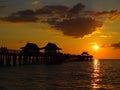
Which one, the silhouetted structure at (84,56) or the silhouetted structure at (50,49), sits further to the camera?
the silhouetted structure at (84,56)

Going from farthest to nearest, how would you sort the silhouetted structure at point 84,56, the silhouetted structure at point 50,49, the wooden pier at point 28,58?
the silhouetted structure at point 84,56
the silhouetted structure at point 50,49
the wooden pier at point 28,58

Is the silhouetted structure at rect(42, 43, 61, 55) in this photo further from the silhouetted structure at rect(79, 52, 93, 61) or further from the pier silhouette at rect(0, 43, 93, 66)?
the silhouetted structure at rect(79, 52, 93, 61)

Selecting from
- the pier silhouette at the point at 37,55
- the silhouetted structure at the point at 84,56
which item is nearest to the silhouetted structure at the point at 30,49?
the pier silhouette at the point at 37,55

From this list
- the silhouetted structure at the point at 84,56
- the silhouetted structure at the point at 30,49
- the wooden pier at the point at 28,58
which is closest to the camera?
the wooden pier at the point at 28,58

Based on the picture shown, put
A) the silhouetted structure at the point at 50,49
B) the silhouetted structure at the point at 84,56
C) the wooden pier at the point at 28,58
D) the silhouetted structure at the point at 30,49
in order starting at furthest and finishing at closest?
the silhouetted structure at the point at 84,56 < the silhouetted structure at the point at 50,49 < the silhouetted structure at the point at 30,49 < the wooden pier at the point at 28,58

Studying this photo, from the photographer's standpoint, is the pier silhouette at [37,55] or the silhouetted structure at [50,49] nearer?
the pier silhouette at [37,55]

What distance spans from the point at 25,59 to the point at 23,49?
3229 mm

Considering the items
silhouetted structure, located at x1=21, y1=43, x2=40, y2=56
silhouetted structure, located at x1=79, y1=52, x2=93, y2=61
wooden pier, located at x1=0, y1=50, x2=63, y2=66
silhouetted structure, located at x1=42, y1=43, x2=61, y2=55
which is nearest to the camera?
wooden pier, located at x1=0, y1=50, x2=63, y2=66

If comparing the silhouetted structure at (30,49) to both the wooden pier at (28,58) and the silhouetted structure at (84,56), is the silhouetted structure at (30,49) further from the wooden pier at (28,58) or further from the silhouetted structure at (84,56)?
the silhouetted structure at (84,56)

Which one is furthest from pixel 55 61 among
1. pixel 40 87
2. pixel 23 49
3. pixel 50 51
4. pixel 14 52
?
pixel 40 87

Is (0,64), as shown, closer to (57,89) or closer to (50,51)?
(50,51)

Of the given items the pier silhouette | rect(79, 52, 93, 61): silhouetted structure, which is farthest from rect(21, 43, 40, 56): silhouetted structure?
rect(79, 52, 93, 61): silhouetted structure

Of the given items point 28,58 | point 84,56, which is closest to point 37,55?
point 28,58

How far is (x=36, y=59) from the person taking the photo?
98.8 metres
